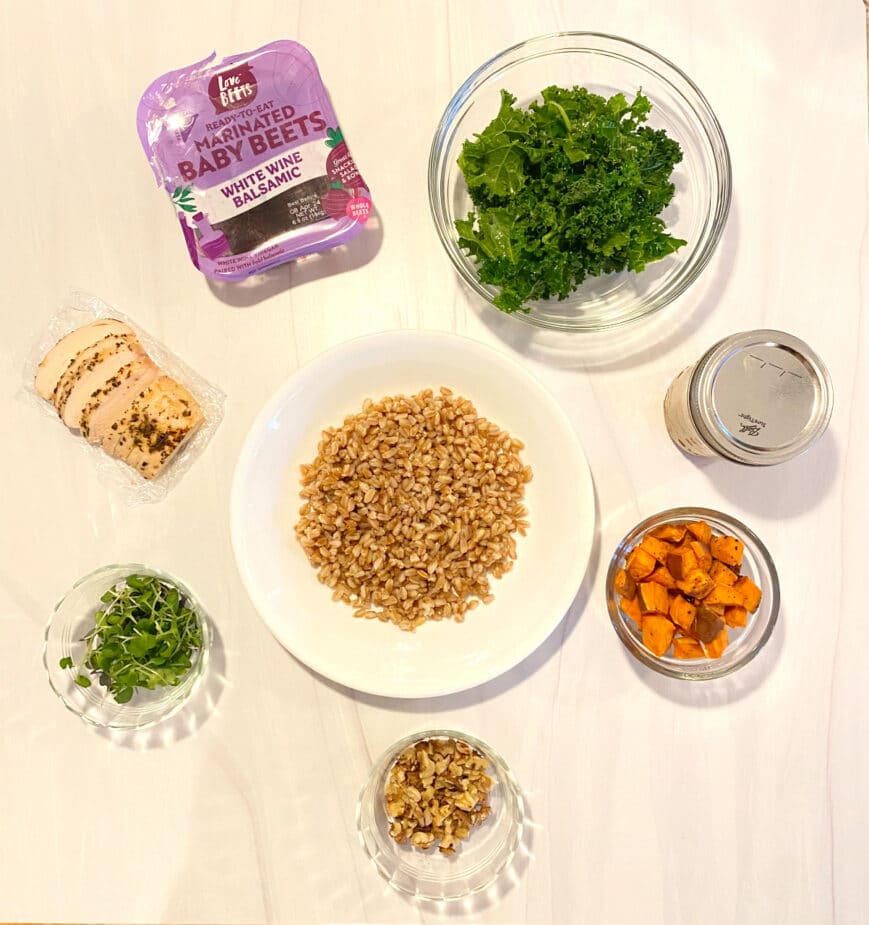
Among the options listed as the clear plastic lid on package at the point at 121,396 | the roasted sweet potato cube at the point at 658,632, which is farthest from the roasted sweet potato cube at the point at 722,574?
the clear plastic lid on package at the point at 121,396

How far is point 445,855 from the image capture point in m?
1.31

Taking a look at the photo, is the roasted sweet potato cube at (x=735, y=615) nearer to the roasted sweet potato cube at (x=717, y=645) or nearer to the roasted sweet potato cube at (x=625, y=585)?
the roasted sweet potato cube at (x=717, y=645)

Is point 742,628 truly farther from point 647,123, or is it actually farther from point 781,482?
point 647,123

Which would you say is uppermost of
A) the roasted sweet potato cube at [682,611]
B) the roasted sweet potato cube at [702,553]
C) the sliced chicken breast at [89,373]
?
the sliced chicken breast at [89,373]

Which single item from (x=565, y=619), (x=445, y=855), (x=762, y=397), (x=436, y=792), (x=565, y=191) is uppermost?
(x=565, y=191)

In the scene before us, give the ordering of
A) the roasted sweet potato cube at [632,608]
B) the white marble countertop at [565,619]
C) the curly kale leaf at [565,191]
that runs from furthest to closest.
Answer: the white marble countertop at [565,619] < the roasted sweet potato cube at [632,608] < the curly kale leaf at [565,191]

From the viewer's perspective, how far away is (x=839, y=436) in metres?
1.35

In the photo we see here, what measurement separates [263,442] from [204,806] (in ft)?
2.39

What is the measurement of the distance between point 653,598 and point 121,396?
3.41ft

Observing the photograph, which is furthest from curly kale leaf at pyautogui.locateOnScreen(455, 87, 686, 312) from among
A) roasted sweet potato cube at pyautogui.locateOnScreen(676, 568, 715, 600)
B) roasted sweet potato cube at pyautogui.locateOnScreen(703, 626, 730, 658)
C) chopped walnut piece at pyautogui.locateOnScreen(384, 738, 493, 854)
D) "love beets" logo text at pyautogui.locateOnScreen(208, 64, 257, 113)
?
chopped walnut piece at pyautogui.locateOnScreen(384, 738, 493, 854)

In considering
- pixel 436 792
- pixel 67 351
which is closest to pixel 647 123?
pixel 67 351

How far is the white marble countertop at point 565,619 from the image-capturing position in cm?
134

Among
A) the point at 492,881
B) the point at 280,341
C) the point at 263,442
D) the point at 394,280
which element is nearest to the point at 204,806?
the point at 492,881

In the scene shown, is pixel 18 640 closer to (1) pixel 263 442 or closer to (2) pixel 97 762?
(2) pixel 97 762
